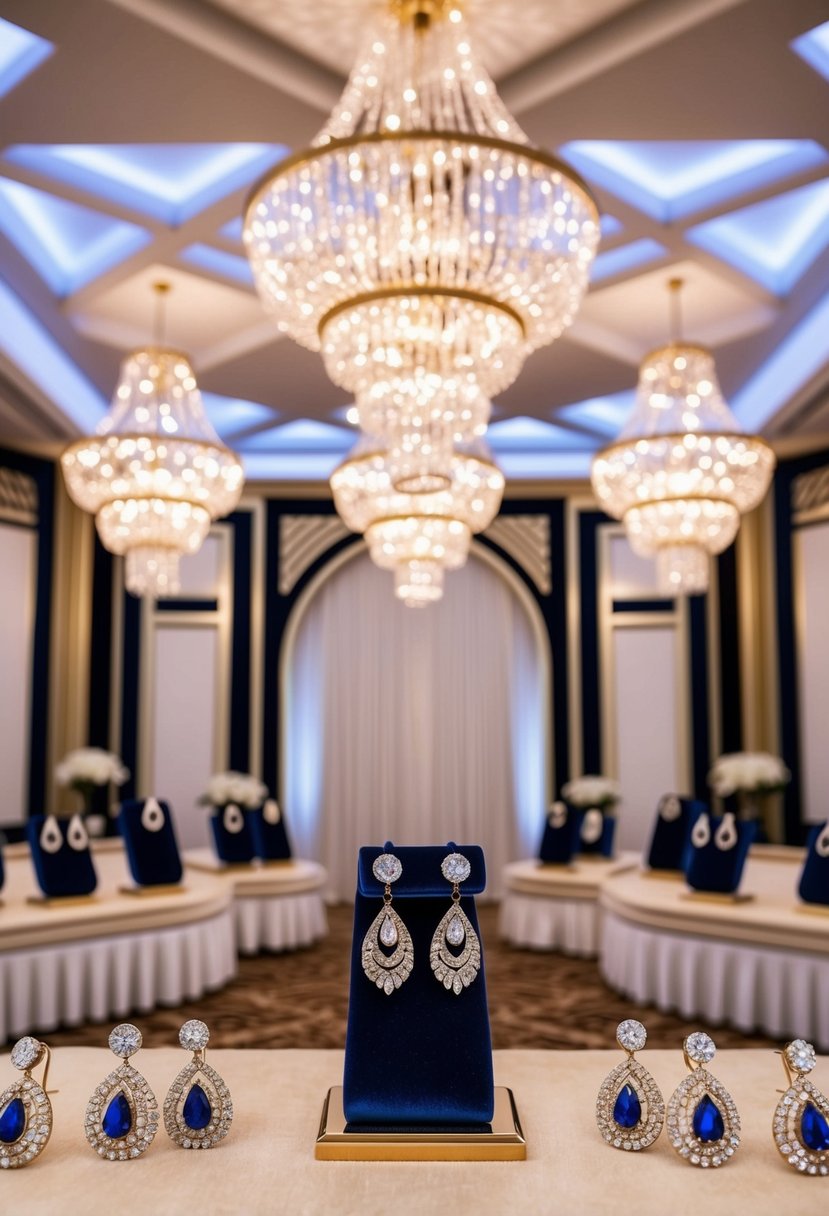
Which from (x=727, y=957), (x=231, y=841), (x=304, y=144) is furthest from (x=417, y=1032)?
(x=231, y=841)

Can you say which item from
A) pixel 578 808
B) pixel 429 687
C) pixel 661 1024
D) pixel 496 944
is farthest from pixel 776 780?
pixel 429 687

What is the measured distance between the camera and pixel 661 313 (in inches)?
255

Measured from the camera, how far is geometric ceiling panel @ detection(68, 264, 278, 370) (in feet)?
19.6

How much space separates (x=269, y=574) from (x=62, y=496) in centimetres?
199

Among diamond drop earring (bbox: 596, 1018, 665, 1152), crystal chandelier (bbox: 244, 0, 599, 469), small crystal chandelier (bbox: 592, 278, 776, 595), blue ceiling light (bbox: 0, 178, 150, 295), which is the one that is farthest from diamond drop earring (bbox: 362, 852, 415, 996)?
blue ceiling light (bbox: 0, 178, 150, 295)

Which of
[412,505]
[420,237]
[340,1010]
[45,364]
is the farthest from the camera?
[45,364]

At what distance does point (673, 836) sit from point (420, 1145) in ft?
15.5

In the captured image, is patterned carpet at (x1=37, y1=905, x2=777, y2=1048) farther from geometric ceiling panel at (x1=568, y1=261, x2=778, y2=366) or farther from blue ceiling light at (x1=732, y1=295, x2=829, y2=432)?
blue ceiling light at (x1=732, y1=295, x2=829, y2=432)

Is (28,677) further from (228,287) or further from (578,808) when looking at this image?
(578,808)

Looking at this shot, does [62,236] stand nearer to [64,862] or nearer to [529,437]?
[64,862]

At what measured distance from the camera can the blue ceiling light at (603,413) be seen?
8.52 meters

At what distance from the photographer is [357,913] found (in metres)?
1.97

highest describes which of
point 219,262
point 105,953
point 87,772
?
point 219,262

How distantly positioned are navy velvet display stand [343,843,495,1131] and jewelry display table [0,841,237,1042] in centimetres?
315
